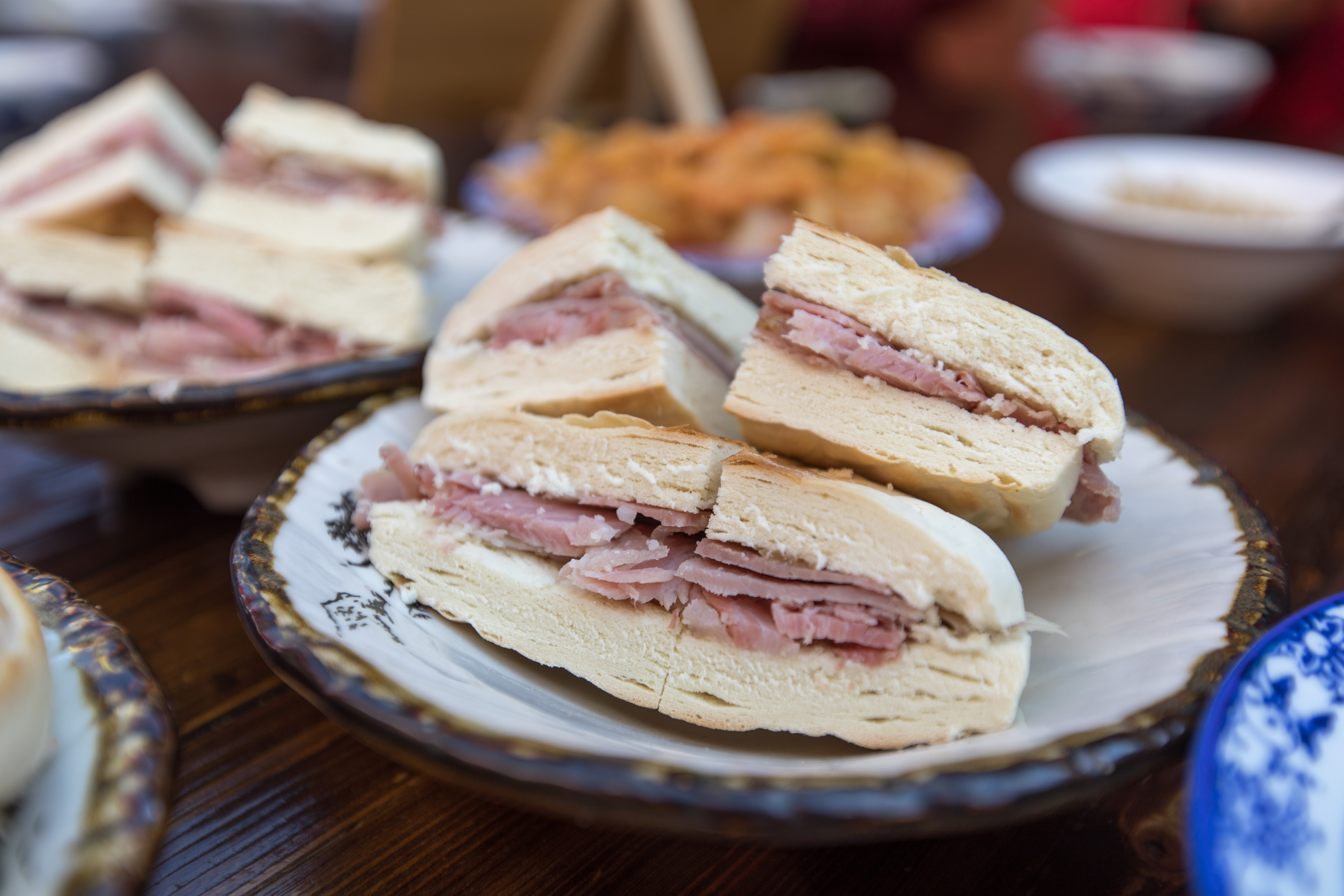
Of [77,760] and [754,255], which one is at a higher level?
[77,760]

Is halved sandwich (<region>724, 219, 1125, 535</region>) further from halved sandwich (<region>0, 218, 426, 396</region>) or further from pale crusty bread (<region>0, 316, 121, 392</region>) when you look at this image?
pale crusty bread (<region>0, 316, 121, 392</region>)

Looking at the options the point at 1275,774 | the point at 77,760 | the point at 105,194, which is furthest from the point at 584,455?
the point at 105,194

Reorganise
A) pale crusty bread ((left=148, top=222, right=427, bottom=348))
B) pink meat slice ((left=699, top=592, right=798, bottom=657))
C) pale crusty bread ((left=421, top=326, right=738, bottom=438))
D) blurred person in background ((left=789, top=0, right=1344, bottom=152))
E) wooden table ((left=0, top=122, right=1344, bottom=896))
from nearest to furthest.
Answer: wooden table ((left=0, top=122, right=1344, bottom=896)) < pink meat slice ((left=699, top=592, right=798, bottom=657)) < pale crusty bread ((left=421, top=326, right=738, bottom=438)) < pale crusty bread ((left=148, top=222, right=427, bottom=348)) < blurred person in background ((left=789, top=0, right=1344, bottom=152))

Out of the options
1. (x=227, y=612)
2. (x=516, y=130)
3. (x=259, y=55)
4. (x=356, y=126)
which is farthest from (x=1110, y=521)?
(x=259, y=55)

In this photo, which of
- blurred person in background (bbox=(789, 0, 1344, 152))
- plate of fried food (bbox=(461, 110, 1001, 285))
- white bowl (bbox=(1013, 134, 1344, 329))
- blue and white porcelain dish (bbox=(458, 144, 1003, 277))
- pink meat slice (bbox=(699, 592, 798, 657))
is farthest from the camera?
blurred person in background (bbox=(789, 0, 1344, 152))

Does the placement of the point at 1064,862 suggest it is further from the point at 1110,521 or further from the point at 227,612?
the point at 227,612

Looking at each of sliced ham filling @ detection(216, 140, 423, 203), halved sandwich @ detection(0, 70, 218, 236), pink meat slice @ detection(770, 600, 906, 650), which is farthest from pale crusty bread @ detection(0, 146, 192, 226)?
pink meat slice @ detection(770, 600, 906, 650)

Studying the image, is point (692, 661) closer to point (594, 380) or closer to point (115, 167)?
point (594, 380)
